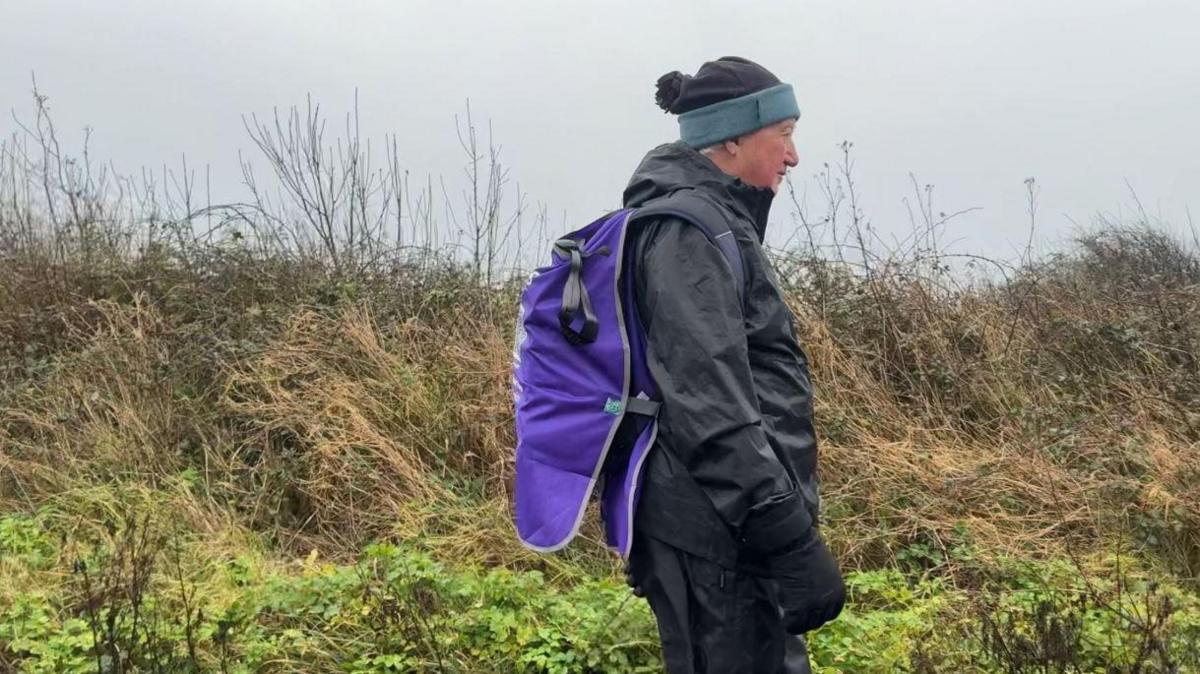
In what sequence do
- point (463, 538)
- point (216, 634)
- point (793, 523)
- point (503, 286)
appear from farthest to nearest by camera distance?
point (503, 286) → point (463, 538) → point (216, 634) → point (793, 523)

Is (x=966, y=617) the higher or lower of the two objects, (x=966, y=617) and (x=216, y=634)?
the lower

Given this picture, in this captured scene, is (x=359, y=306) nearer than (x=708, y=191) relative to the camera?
No

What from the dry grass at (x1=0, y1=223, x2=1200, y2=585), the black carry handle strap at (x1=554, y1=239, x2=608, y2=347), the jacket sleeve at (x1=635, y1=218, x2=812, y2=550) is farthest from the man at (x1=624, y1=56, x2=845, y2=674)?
the dry grass at (x1=0, y1=223, x2=1200, y2=585)

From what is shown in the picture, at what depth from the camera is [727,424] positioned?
1.82m

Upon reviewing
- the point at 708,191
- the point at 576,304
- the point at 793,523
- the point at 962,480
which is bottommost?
the point at 962,480

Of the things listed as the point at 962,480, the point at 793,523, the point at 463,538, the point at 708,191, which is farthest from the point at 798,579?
the point at 962,480

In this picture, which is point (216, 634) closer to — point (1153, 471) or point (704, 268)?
point (704, 268)

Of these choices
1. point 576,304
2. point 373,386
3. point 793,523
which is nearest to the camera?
point 793,523

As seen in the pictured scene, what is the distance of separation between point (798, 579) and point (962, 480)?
337cm

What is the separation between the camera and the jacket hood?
2135mm

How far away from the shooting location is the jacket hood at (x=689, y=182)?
213 cm

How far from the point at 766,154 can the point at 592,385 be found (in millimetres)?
743

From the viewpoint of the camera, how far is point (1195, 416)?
5.15 m

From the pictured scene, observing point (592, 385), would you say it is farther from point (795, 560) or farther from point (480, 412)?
point (480, 412)
